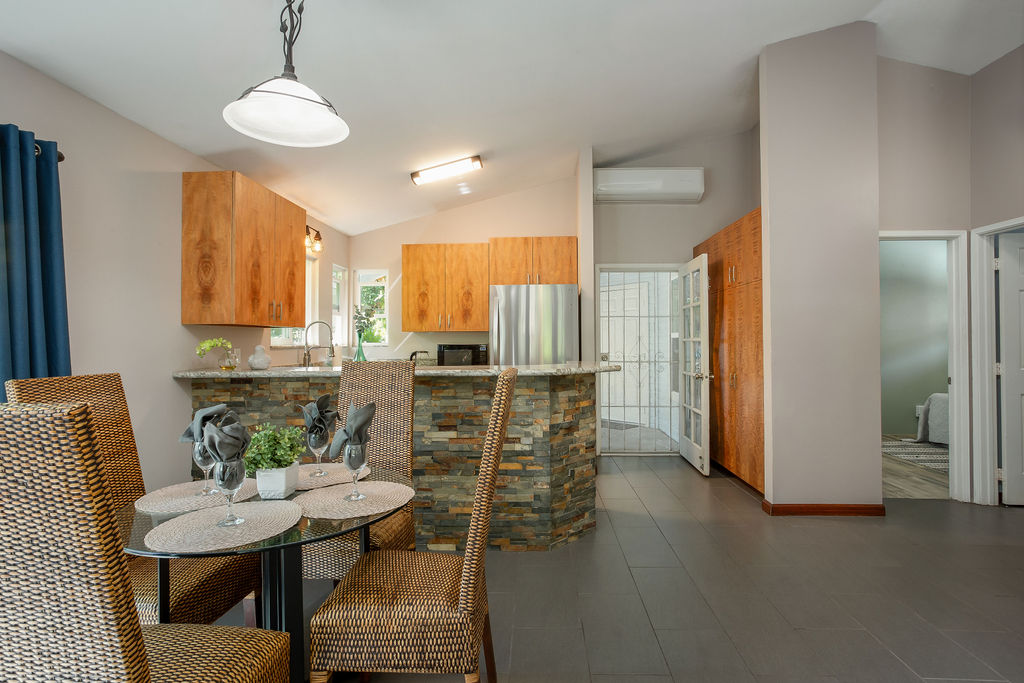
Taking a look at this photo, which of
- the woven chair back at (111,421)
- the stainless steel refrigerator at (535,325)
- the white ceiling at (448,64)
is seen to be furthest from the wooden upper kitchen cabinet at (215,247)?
the stainless steel refrigerator at (535,325)

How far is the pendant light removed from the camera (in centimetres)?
174

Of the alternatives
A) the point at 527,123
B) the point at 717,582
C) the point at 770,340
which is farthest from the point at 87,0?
the point at 770,340

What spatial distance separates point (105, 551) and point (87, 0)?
86.2 inches

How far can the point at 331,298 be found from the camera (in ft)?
18.9

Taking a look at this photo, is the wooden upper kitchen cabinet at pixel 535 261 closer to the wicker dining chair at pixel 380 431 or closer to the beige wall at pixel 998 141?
the beige wall at pixel 998 141

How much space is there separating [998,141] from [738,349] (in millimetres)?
2181

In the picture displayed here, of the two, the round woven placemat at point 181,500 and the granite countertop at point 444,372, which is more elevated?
the granite countertop at point 444,372

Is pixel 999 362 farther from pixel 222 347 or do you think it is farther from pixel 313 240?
pixel 313 240

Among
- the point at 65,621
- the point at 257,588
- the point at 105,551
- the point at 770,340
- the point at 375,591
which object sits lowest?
the point at 257,588

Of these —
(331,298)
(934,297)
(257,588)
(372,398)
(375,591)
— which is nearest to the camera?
(375,591)

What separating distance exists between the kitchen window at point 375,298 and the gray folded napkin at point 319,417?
14.7ft

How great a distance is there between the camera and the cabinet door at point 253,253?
3338 millimetres

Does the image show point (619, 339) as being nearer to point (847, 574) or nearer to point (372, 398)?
point (847, 574)

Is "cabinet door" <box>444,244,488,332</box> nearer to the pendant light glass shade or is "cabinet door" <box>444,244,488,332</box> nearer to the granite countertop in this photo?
the granite countertop
